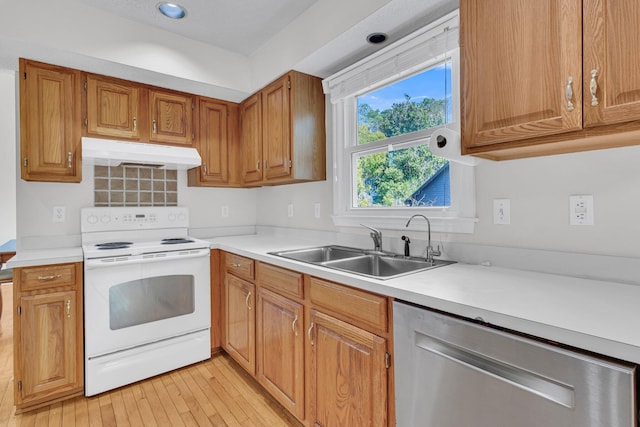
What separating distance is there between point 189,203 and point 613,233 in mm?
2946

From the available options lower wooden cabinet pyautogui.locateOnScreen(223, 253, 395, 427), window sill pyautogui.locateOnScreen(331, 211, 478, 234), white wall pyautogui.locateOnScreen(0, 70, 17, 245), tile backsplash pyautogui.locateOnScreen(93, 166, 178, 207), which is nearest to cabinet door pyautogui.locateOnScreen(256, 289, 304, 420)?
lower wooden cabinet pyautogui.locateOnScreen(223, 253, 395, 427)

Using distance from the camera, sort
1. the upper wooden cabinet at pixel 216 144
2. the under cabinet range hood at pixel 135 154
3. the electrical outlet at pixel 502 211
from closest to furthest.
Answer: the electrical outlet at pixel 502 211 < the under cabinet range hood at pixel 135 154 < the upper wooden cabinet at pixel 216 144

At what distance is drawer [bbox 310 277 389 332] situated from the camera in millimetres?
1287

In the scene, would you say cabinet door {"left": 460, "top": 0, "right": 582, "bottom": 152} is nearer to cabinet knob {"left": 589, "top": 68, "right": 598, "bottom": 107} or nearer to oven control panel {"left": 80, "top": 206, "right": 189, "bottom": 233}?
cabinet knob {"left": 589, "top": 68, "right": 598, "bottom": 107}

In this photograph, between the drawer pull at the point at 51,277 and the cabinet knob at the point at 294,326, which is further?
the drawer pull at the point at 51,277

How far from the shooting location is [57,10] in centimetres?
208

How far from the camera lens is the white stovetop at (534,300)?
30.9 inches

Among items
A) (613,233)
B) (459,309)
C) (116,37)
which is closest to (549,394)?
(459,309)

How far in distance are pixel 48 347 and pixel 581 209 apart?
286cm

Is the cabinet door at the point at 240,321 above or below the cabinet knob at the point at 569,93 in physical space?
below

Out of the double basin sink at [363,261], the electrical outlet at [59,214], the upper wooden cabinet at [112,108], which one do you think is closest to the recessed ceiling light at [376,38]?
the double basin sink at [363,261]

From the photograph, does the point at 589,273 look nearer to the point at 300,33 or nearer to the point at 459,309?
the point at 459,309

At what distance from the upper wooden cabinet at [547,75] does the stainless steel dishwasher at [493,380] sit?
67 cm

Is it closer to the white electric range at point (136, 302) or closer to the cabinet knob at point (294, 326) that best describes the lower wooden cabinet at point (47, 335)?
the white electric range at point (136, 302)
